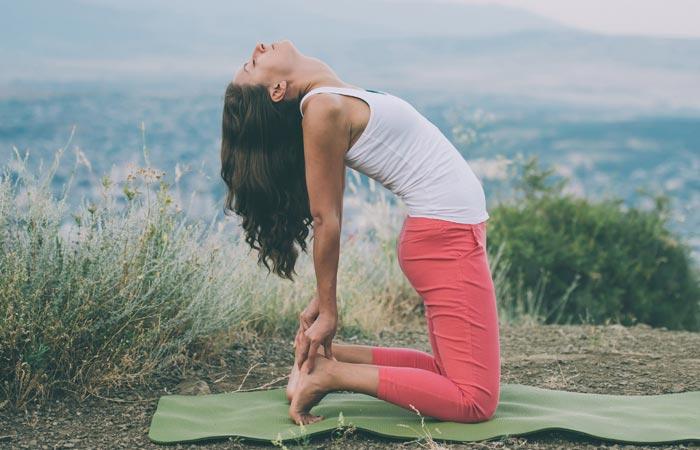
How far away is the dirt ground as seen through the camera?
348 cm

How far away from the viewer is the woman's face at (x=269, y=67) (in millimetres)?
3400

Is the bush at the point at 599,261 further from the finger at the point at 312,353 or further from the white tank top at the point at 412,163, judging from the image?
the finger at the point at 312,353

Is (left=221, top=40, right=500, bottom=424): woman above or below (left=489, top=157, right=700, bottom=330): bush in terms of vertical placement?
above

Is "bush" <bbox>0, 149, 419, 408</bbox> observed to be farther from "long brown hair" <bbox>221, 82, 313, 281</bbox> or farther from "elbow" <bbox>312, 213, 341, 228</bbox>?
"elbow" <bbox>312, 213, 341, 228</bbox>

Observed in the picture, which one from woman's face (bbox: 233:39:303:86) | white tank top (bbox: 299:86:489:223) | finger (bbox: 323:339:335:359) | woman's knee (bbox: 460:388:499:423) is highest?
woman's face (bbox: 233:39:303:86)

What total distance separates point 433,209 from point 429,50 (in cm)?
4457

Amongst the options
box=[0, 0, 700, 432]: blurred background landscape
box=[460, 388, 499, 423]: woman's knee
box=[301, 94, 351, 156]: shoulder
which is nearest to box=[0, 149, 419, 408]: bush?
box=[0, 0, 700, 432]: blurred background landscape

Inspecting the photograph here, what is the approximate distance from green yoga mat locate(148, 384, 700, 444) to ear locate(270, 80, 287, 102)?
3.90ft

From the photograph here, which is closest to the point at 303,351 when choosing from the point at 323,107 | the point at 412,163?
the point at 412,163

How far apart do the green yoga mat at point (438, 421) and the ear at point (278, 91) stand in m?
1.19

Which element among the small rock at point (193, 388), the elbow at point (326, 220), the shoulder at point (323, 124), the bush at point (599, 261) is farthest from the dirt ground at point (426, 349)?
the bush at point (599, 261)

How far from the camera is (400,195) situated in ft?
11.5

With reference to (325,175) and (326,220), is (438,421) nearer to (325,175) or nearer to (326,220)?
(326,220)

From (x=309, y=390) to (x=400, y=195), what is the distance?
82 centimetres
